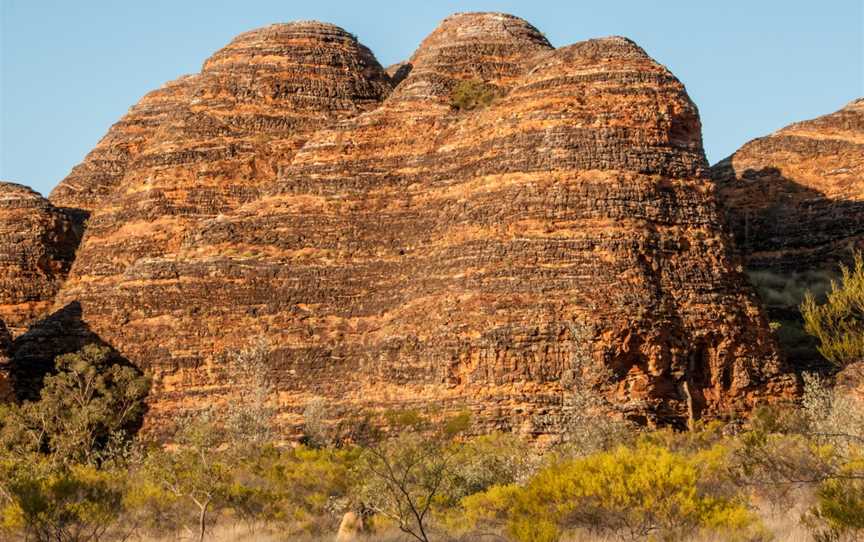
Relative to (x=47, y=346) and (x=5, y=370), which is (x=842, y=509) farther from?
(x=47, y=346)

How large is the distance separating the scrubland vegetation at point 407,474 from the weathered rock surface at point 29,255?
358 inches

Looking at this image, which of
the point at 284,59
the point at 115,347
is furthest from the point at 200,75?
the point at 115,347

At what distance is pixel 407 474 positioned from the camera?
100.0 feet

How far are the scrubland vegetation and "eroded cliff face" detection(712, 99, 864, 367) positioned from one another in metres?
11.2

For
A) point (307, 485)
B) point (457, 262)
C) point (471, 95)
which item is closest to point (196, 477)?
point (307, 485)

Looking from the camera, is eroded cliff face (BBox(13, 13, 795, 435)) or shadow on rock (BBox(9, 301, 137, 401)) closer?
eroded cliff face (BBox(13, 13, 795, 435))

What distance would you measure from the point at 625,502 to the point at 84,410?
851 inches

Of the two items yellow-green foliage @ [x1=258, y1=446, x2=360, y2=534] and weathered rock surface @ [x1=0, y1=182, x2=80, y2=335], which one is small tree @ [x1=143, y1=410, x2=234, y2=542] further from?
weathered rock surface @ [x1=0, y1=182, x2=80, y2=335]

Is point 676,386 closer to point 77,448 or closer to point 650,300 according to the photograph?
point 650,300

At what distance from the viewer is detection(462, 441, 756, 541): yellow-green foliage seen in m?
26.8

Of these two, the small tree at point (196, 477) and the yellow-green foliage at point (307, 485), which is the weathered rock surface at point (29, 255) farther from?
the small tree at point (196, 477)

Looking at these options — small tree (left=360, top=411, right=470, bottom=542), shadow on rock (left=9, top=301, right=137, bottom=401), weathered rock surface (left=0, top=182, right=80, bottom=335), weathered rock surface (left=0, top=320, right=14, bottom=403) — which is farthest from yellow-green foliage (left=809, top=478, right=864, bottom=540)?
weathered rock surface (left=0, top=182, right=80, bottom=335)

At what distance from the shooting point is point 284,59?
54.1 metres

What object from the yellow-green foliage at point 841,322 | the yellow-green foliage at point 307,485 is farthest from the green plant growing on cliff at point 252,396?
the yellow-green foliage at point 841,322
